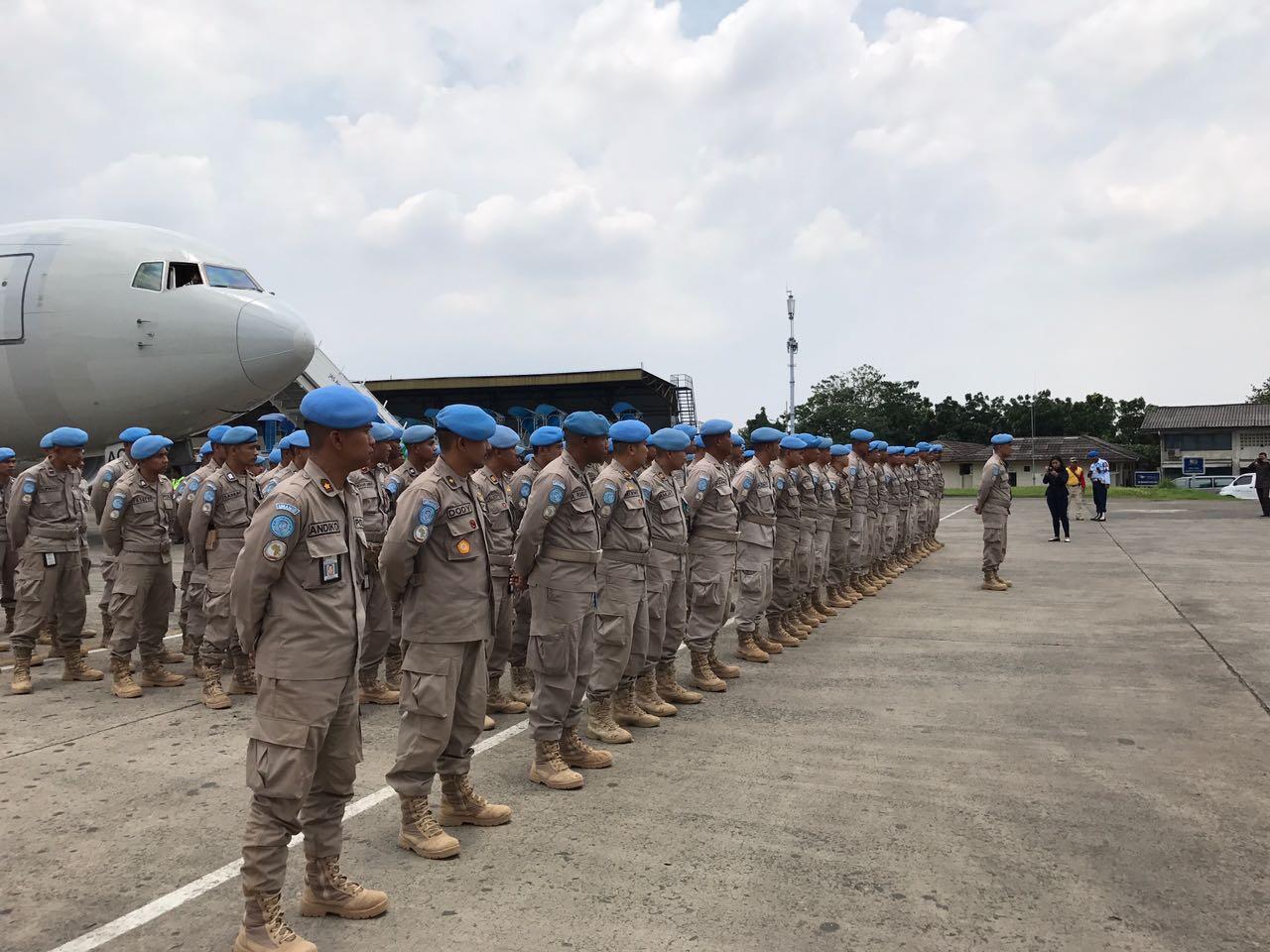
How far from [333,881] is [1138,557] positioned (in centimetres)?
1506

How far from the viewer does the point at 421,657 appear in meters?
3.88

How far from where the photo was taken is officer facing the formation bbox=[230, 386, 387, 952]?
3.00 meters

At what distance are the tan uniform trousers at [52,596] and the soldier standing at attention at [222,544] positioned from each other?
102 cm

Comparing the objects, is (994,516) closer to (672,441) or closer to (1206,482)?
(672,441)

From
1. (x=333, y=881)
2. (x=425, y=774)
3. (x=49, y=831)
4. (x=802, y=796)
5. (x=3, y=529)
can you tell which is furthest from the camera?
(x=3, y=529)

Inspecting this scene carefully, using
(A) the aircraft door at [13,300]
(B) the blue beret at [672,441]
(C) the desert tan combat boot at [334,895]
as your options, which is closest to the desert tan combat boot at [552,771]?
(C) the desert tan combat boot at [334,895]

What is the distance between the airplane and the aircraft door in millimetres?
14

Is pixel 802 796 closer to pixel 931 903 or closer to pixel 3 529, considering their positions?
pixel 931 903

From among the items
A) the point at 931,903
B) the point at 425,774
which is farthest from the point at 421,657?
the point at 931,903

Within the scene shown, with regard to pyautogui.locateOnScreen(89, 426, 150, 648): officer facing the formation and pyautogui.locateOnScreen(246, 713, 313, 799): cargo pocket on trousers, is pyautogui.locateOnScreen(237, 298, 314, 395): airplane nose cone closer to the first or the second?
pyautogui.locateOnScreen(89, 426, 150, 648): officer facing the formation

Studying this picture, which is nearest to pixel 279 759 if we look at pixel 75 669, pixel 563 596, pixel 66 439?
pixel 563 596

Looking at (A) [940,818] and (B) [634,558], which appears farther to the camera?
(B) [634,558]

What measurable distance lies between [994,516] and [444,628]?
32.3 feet

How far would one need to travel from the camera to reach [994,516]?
39.1 feet
